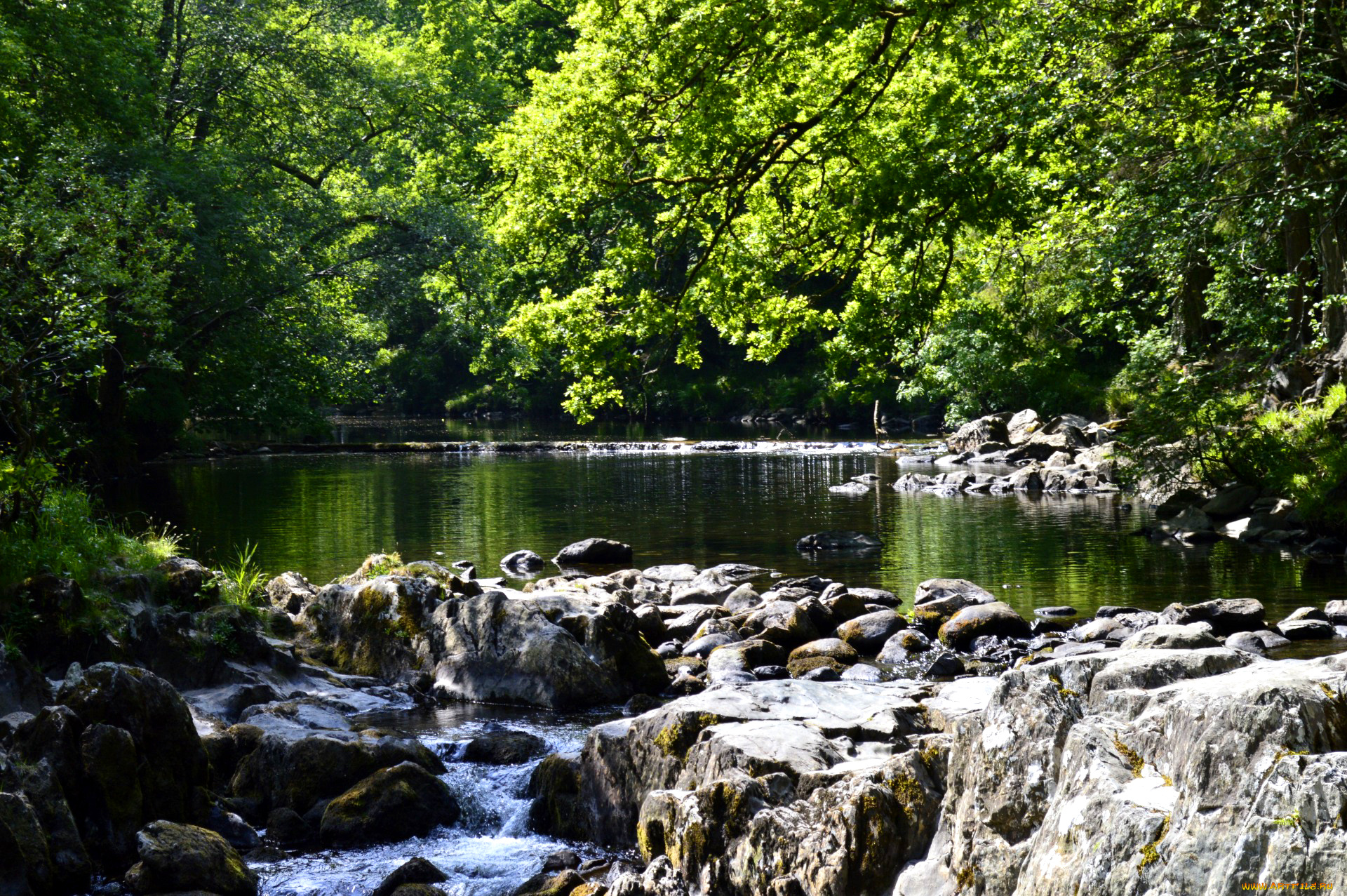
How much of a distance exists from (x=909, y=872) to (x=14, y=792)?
205 inches

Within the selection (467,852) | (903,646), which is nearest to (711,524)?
(903,646)

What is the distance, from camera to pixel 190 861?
6711 millimetres

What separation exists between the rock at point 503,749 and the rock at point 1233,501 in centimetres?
1624

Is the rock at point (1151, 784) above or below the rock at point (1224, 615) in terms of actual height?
above

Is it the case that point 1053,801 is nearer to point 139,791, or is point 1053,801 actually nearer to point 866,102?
point 139,791

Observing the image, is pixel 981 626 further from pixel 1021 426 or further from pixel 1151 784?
pixel 1021 426

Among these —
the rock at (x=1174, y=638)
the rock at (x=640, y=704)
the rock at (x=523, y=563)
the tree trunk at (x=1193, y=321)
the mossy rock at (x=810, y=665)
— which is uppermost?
the tree trunk at (x=1193, y=321)

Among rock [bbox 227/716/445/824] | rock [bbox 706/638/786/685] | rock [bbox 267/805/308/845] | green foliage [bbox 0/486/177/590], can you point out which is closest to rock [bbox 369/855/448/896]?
rock [bbox 267/805/308/845]

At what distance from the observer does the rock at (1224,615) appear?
12.7 metres

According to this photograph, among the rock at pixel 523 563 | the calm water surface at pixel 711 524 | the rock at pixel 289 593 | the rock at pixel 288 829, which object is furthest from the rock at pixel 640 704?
the rock at pixel 523 563

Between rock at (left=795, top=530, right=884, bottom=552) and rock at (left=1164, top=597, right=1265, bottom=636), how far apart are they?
7112 mm

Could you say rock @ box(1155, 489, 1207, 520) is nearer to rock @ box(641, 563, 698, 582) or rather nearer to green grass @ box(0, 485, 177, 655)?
rock @ box(641, 563, 698, 582)

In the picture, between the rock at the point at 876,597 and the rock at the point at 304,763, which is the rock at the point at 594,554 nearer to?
the rock at the point at 876,597

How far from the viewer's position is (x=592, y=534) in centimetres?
2162
